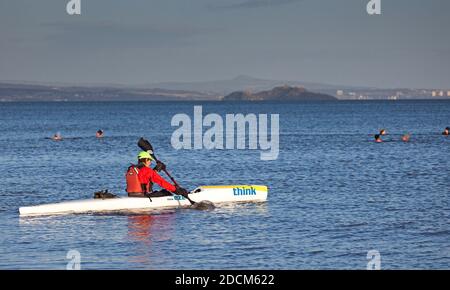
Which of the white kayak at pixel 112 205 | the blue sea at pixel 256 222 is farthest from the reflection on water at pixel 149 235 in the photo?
the white kayak at pixel 112 205

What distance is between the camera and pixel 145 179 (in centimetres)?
3181

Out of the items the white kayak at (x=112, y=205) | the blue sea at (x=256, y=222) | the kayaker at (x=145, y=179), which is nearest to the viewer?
the blue sea at (x=256, y=222)

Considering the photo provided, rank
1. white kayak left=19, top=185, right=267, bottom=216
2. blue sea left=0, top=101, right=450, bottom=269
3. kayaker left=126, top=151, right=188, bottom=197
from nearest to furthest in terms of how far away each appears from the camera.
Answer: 1. blue sea left=0, top=101, right=450, bottom=269
2. kayaker left=126, top=151, right=188, bottom=197
3. white kayak left=19, top=185, right=267, bottom=216

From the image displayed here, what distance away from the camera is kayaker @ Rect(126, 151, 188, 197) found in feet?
102

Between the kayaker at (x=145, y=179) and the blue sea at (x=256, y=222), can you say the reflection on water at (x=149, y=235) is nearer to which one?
the blue sea at (x=256, y=222)

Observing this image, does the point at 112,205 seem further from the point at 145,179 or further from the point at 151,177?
the point at 151,177

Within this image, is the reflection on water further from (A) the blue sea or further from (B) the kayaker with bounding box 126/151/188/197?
(B) the kayaker with bounding box 126/151/188/197

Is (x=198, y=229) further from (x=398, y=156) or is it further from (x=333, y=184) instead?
(x=398, y=156)

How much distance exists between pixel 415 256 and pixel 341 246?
239 cm

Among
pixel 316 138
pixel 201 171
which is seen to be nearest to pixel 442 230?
pixel 201 171

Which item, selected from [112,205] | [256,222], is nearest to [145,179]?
[112,205]

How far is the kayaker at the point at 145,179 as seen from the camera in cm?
3111

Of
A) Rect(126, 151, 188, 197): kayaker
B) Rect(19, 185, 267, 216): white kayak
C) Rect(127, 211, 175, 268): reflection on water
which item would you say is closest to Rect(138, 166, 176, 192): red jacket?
Rect(126, 151, 188, 197): kayaker
